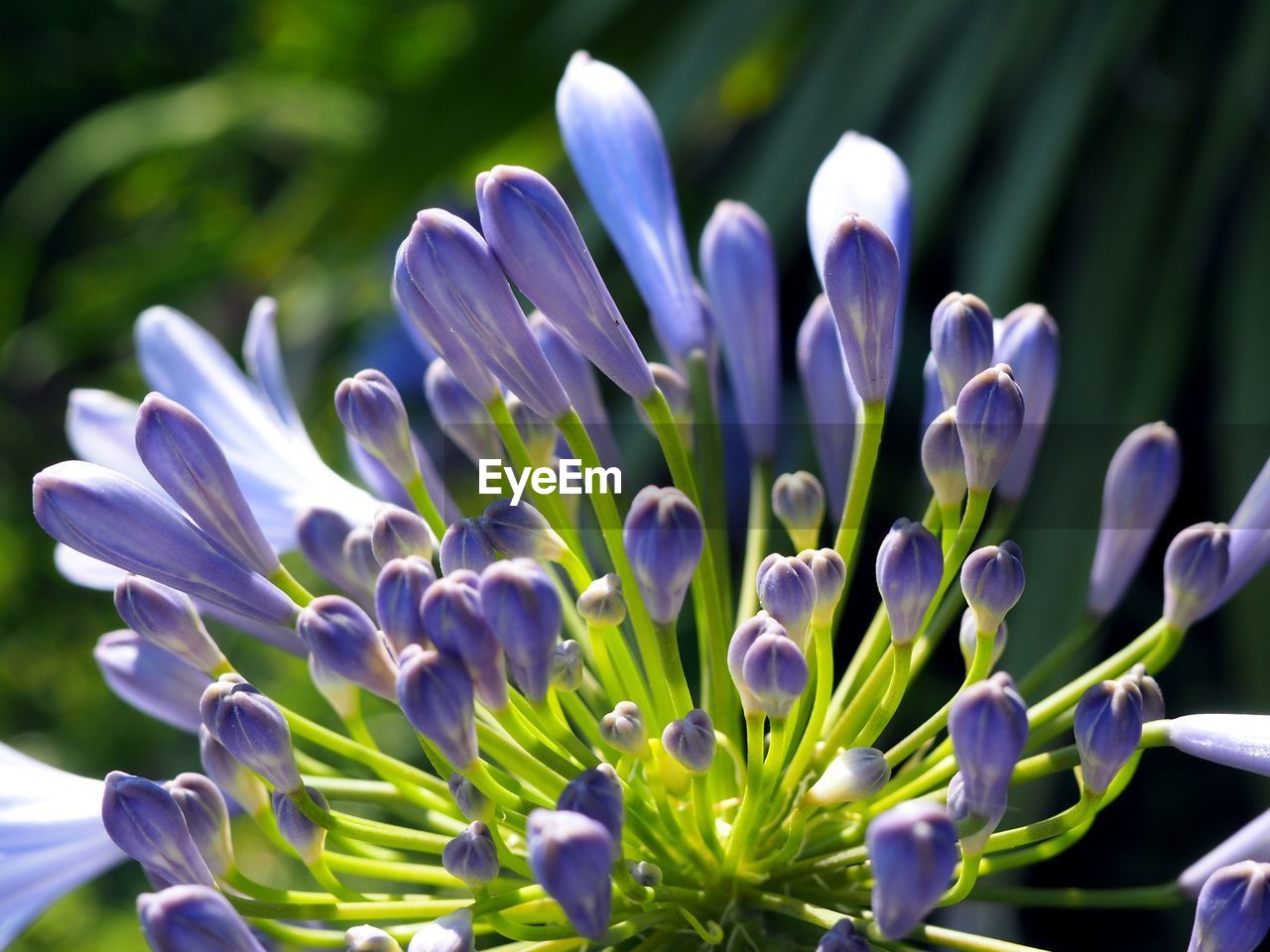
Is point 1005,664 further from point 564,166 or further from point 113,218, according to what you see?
point 113,218

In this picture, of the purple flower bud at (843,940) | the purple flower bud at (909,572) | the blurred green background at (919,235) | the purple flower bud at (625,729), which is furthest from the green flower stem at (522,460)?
the blurred green background at (919,235)

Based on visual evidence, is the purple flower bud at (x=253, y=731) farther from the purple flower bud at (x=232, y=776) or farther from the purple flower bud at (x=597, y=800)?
the purple flower bud at (x=597, y=800)

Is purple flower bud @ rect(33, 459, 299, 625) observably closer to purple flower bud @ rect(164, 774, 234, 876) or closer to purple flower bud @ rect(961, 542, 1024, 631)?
purple flower bud @ rect(164, 774, 234, 876)

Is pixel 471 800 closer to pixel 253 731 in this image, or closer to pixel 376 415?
pixel 253 731

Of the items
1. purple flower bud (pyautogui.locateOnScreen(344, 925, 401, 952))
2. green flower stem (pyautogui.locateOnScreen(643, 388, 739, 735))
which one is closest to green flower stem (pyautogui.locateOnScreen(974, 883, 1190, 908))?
green flower stem (pyautogui.locateOnScreen(643, 388, 739, 735))

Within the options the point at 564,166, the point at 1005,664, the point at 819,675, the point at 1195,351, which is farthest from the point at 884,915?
the point at 564,166
